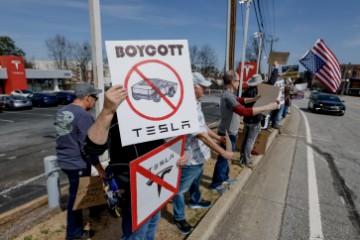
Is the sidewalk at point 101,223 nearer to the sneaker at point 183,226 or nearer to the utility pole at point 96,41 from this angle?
the sneaker at point 183,226

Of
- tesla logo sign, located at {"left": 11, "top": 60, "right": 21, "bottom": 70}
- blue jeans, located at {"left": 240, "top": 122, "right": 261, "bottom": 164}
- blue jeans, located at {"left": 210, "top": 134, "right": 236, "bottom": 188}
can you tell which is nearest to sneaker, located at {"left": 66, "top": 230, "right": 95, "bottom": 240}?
blue jeans, located at {"left": 210, "top": 134, "right": 236, "bottom": 188}

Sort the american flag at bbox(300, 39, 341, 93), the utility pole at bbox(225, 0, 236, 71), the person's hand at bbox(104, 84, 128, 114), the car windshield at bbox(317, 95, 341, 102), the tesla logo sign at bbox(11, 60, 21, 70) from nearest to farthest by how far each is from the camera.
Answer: the person's hand at bbox(104, 84, 128, 114) → the utility pole at bbox(225, 0, 236, 71) → the american flag at bbox(300, 39, 341, 93) → the car windshield at bbox(317, 95, 341, 102) → the tesla logo sign at bbox(11, 60, 21, 70)

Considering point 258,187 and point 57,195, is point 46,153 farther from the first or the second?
point 258,187

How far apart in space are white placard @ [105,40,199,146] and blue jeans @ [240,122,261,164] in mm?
3216

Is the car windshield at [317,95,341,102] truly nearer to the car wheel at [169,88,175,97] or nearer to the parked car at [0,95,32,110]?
the car wheel at [169,88,175,97]

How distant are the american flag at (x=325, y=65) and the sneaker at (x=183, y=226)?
7.61 meters

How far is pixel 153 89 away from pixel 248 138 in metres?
3.65

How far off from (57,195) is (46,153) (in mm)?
4444

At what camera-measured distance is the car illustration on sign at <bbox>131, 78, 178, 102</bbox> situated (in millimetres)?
1607

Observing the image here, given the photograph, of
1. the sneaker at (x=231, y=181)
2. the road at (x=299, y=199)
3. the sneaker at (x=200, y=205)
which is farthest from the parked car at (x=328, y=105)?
the sneaker at (x=200, y=205)

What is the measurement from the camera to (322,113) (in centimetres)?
1783

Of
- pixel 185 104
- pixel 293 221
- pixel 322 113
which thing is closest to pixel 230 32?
pixel 293 221

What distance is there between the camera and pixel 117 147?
5.90 ft

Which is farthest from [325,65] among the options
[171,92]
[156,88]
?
[156,88]
